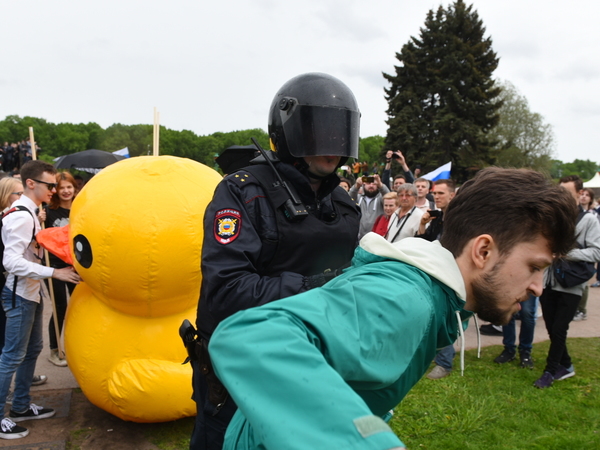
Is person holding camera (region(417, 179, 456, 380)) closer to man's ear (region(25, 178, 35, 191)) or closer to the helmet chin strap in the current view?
the helmet chin strap

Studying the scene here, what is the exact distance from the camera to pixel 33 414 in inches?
161

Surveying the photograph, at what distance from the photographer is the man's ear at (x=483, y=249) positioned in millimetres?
1337

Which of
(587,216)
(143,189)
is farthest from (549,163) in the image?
(143,189)

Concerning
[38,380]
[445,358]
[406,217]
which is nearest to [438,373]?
[445,358]

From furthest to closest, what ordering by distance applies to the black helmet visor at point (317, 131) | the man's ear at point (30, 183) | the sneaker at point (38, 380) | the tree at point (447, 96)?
the tree at point (447, 96) → the sneaker at point (38, 380) → the man's ear at point (30, 183) → the black helmet visor at point (317, 131)

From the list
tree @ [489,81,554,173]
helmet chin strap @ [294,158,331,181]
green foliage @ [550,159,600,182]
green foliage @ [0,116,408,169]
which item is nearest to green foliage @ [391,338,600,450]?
helmet chin strap @ [294,158,331,181]

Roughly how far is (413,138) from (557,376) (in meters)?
34.9

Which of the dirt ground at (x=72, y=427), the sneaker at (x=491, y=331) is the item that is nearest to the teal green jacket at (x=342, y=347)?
the dirt ground at (x=72, y=427)

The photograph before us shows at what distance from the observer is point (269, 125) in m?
2.64

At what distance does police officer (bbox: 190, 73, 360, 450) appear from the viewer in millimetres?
2016

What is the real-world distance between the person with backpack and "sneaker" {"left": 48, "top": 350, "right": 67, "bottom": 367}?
122 centimetres

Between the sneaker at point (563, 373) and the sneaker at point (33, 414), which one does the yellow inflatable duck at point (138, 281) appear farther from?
the sneaker at point (563, 373)

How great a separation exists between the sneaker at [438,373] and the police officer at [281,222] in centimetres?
316

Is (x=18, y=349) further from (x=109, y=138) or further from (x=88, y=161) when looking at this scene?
(x=109, y=138)
